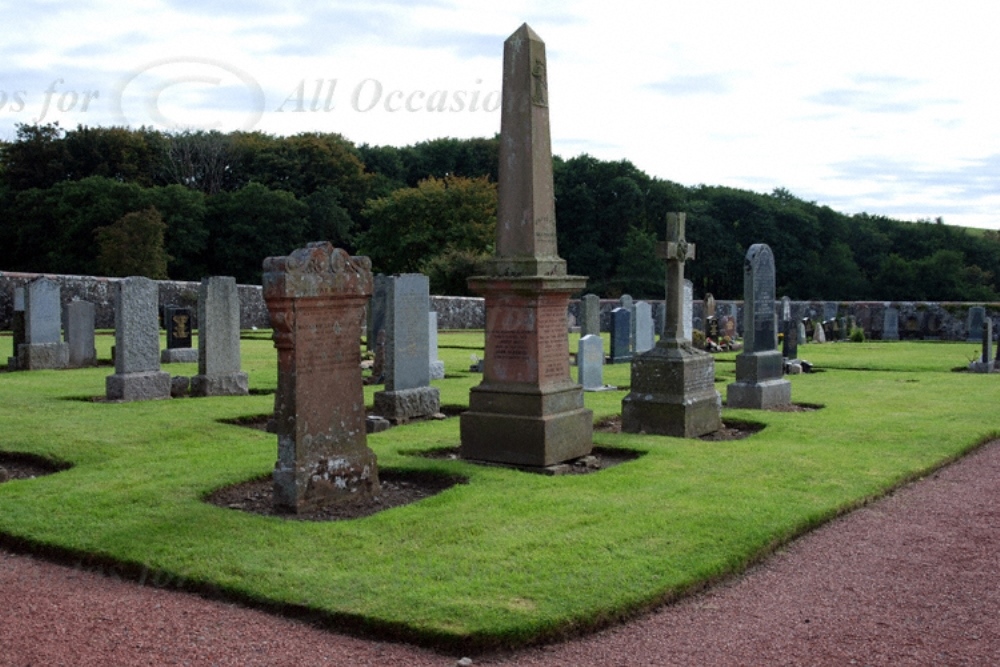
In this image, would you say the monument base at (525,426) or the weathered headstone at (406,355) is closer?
the monument base at (525,426)

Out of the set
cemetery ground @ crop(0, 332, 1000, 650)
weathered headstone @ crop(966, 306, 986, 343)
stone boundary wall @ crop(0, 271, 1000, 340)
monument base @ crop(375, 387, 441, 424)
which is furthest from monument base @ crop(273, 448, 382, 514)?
weathered headstone @ crop(966, 306, 986, 343)

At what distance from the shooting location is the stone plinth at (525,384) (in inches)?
338

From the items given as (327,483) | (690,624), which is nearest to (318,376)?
(327,483)

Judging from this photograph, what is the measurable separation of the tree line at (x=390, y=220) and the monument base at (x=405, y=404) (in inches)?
1151

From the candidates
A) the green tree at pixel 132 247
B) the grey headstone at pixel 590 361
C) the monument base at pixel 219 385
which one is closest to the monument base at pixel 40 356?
the monument base at pixel 219 385

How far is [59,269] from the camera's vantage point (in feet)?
144

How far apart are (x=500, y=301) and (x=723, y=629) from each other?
178 inches

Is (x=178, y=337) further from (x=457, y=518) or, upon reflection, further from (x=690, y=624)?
(x=690, y=624)

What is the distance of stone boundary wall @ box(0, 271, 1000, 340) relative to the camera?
1193 inches

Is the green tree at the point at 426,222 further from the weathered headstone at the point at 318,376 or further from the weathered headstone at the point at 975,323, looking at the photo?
the weathered headstone at the point at 318,376

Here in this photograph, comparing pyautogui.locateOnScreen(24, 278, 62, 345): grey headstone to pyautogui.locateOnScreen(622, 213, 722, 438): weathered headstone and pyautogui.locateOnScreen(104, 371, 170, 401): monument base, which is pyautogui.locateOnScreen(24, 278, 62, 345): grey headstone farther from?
pyautogui.locateOnScreen(622, 213, 722, 438): weathered headstone

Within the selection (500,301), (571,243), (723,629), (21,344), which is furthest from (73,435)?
(571,243)

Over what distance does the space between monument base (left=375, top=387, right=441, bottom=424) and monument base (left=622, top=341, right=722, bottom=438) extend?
2.64 metres

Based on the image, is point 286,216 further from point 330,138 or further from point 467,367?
point 467,367
